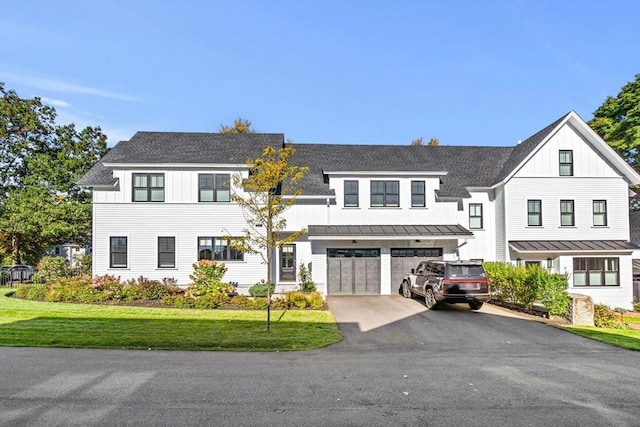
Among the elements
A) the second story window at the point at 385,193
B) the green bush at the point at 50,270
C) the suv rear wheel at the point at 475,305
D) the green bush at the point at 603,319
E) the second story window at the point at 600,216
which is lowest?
the green bush at the point at 603,319

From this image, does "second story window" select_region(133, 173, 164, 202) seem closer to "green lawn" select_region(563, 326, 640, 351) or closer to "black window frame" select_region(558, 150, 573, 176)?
"green lawn" select_region(563, 326, 640, 351)

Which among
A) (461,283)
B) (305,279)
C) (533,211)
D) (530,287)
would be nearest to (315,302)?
(305,279)

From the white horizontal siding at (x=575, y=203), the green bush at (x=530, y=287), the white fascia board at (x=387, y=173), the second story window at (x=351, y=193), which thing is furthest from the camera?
the white horizontal siding at (x=575, y=203)

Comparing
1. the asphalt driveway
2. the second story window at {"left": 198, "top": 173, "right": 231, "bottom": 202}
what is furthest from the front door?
the asphalt driveway

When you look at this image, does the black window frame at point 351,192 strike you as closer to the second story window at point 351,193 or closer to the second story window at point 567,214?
the second story window at point 351,193

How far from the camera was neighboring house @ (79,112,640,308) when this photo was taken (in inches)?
826

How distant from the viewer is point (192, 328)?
1274cm

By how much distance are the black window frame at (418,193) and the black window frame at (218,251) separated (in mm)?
9946

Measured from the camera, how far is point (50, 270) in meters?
22.1

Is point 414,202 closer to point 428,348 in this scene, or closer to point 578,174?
point 578,174

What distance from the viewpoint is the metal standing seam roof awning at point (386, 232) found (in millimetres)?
20453

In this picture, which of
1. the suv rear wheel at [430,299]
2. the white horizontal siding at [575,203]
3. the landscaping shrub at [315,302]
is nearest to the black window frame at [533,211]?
the white horizontal siding at [575,203]

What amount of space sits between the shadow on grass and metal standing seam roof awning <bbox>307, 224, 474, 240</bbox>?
723 centimetres

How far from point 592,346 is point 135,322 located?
14.2 meters
